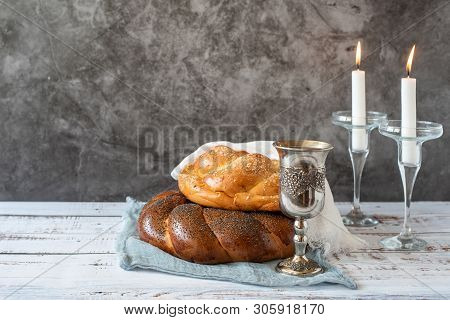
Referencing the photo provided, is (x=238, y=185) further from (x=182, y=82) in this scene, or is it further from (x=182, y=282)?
(x=182, y=82)

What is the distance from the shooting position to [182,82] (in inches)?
72.2

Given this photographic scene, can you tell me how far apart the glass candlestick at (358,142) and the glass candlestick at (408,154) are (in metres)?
0.16

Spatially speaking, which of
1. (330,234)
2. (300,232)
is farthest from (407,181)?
(300,232)

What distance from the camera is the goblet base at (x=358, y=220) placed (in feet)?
5.27

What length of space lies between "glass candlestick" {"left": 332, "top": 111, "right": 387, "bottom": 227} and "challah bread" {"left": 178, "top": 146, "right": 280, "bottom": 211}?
0.81 feet

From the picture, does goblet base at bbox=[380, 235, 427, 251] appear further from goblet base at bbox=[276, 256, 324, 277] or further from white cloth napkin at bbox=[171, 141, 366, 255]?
goblet base at bbox=[276, 256, 324, 277]

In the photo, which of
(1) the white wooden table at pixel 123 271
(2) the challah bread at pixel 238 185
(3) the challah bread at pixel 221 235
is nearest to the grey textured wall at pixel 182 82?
(1) the white wooden table at pixel 123 271

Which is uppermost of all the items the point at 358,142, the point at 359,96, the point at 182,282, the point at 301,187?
the point at 359,96

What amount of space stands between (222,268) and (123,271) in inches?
7.8

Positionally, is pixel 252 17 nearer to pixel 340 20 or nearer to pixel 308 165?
pixel 340 20

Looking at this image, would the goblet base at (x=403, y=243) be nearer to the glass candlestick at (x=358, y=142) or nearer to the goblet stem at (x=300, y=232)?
the glass candlestick at (x=358, y=142)

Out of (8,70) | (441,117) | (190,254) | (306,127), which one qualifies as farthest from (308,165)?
(8,70)

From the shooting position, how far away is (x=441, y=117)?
1.86 m
